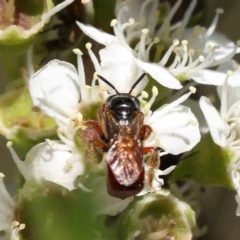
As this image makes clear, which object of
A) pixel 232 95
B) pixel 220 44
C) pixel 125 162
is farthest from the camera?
pixel 220 44

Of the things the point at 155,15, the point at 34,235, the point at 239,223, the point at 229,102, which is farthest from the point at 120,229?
the point at 239,223

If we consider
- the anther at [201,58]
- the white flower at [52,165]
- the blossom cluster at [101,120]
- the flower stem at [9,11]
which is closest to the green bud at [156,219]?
the blossom cluster at [101,120]

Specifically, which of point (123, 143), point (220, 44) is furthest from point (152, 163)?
point (220, 44)

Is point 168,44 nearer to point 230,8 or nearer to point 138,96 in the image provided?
point 138,96

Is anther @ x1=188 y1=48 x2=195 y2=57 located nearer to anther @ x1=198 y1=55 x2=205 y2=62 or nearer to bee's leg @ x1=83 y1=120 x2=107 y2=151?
anther @ x1=198 y1=55 x2=205 y2=62

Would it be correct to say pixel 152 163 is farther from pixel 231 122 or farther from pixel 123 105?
pixel 231 122

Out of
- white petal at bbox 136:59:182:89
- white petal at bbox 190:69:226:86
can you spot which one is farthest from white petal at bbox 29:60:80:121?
white petal at bbox 190:69:226:86

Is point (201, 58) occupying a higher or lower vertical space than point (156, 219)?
higher

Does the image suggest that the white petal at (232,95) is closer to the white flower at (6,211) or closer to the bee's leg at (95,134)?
the bee's leg at (95,134)
